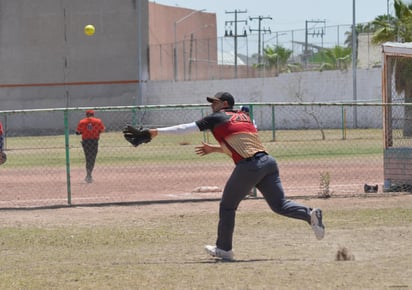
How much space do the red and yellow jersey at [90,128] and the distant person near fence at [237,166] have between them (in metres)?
11.7

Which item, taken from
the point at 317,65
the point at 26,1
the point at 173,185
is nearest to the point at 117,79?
the point at 26,1

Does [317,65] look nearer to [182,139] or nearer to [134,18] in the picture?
[134,18]

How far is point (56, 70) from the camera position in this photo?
55656mm

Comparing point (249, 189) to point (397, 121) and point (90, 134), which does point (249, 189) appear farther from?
point (90, 134)

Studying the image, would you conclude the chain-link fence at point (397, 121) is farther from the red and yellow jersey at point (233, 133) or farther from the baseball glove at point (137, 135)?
the baseball glove at point (137, 135)

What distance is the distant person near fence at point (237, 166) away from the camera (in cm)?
1034

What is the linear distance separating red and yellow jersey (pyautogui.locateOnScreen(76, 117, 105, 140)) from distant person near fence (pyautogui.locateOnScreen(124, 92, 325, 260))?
38.3 feet

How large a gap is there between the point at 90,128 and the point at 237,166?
12.1m

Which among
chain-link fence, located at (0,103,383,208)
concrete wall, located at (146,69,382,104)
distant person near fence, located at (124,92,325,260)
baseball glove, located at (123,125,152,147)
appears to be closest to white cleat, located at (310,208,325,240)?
distant person near fence, located at (124,92,325,260)

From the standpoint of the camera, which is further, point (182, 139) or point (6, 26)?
point (6, 26)

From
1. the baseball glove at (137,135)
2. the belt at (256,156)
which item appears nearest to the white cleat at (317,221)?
the belt at (256,156)

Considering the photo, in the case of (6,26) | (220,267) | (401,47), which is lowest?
(220,267)

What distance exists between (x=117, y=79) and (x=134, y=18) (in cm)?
359

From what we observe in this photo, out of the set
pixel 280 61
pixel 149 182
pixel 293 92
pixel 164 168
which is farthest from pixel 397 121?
pixel 280 61
